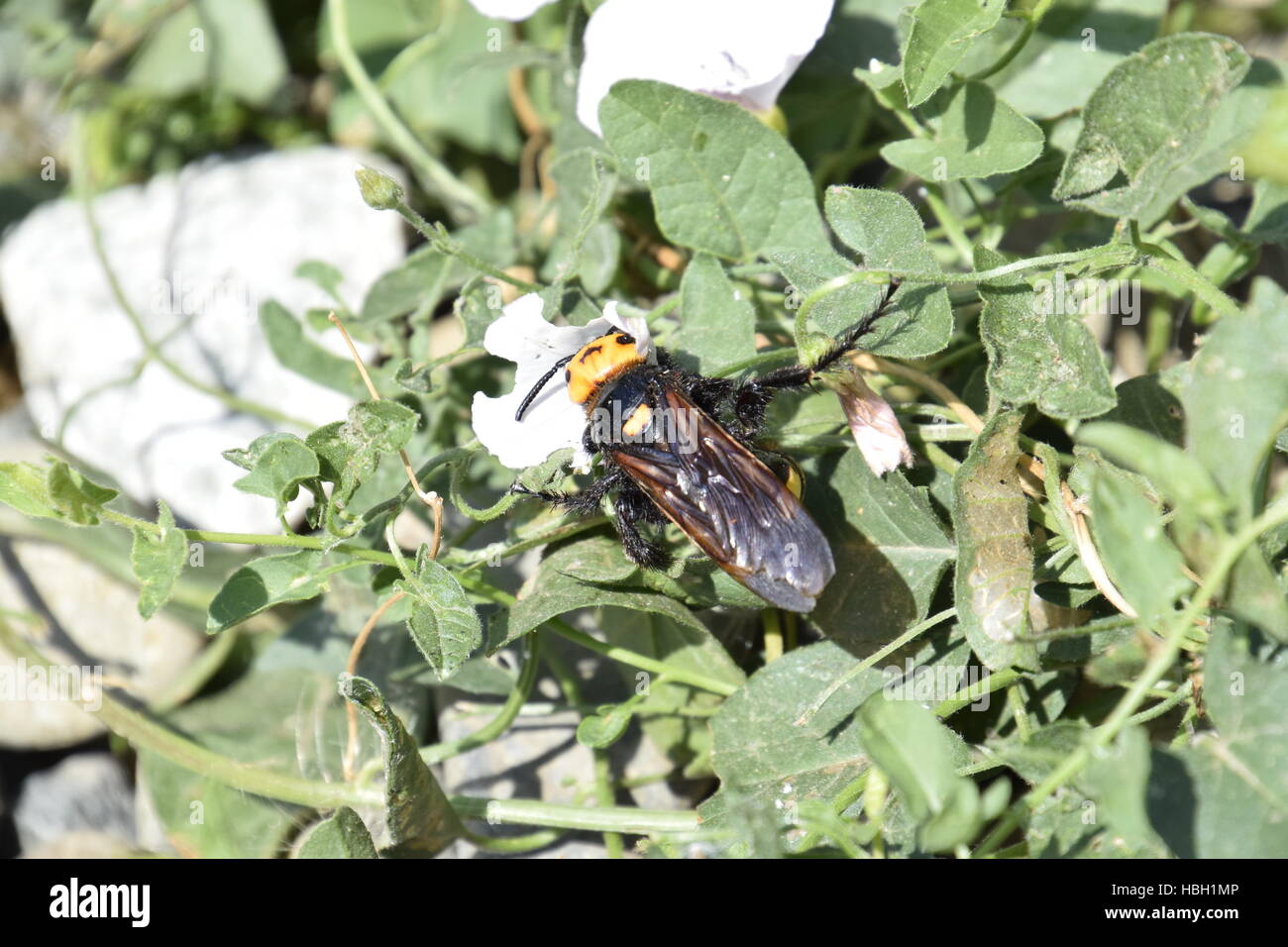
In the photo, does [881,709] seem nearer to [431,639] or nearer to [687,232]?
[431,639]

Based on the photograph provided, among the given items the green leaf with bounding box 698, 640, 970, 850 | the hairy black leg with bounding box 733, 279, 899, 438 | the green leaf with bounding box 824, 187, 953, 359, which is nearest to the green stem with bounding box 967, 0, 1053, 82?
the green leaf with bounding box 824, 187, 953, 359

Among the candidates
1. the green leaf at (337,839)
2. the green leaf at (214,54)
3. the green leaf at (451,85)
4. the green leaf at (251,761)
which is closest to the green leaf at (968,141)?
the green leaf at (451,85)

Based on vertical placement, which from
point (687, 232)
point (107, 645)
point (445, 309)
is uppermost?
point (687, 232)

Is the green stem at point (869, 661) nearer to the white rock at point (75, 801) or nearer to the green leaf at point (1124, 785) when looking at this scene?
Result: the green leaf at point (1124, 785)

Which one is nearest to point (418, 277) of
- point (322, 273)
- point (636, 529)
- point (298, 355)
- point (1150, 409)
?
point (322, 273)

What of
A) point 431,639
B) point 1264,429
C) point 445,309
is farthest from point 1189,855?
point 445,309

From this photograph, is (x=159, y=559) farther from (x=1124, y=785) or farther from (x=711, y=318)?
(x=1124, y=785)
